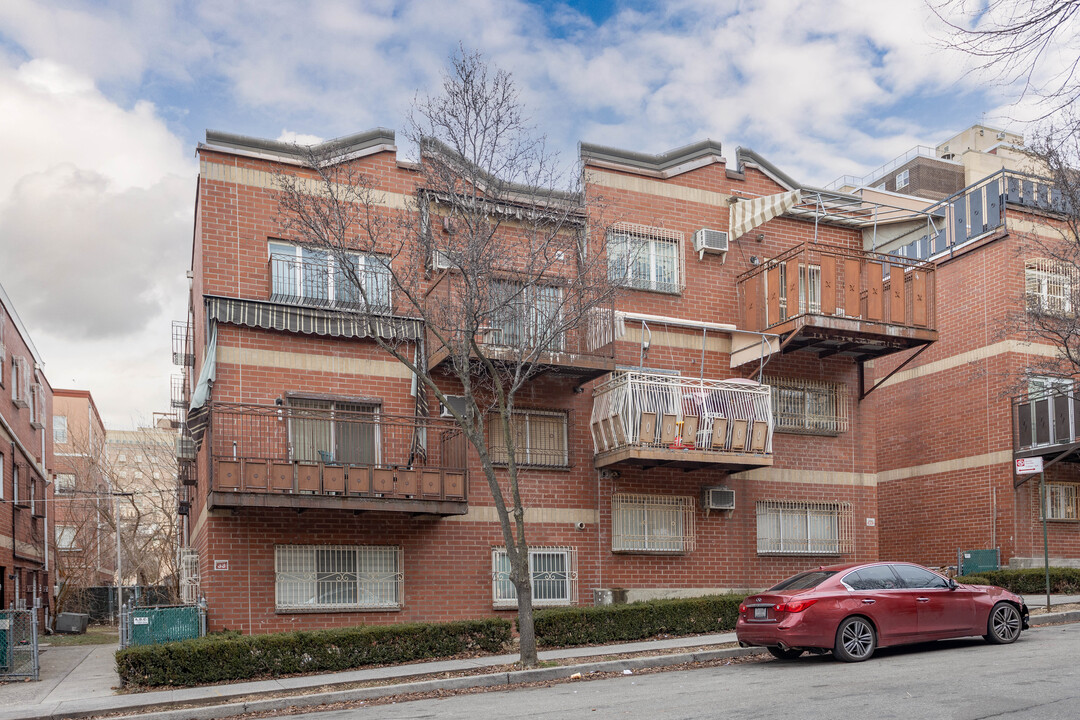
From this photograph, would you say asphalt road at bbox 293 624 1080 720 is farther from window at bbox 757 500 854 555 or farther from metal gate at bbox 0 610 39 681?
window at bbox 757 500 854 555

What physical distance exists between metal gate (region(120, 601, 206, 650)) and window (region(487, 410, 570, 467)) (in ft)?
20.3

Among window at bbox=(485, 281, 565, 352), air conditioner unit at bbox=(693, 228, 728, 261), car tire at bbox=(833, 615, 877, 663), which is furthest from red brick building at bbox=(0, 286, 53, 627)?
car tire at bbox=(833, 615, 877, 663)

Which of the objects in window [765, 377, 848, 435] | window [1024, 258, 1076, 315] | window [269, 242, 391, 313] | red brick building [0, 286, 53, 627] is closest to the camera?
window [269, 242, 391, 313]

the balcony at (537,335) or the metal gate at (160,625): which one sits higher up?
the balcony at (537,335)

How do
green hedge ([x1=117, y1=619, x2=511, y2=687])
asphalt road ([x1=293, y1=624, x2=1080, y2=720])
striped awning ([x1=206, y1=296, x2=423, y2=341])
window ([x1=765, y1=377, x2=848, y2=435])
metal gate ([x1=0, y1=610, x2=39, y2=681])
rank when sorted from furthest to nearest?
window ([x1=765, y1=377, x2=848, y2=435])
striped awning ([x1=206, y1=296, x2=423, y2=341])
metal gate ([x1=0, y1=610, x2=39, y2=681])
green hedge ([x1=117, y1=619, x2=511, y2=687])
asphalt road ([x1=293, y1=624, x2=1080, y2=720])

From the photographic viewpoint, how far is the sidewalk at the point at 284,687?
497 inches

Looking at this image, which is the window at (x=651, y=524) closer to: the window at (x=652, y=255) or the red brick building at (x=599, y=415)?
the red brick building at (x=599, y=415)

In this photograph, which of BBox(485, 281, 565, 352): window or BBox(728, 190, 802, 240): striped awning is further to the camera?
BBox(728, 190, 802, 240): striped awning

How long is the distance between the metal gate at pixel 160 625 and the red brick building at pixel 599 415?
62 cm

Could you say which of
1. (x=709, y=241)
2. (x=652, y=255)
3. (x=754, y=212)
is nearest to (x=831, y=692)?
(x=652, y=255)

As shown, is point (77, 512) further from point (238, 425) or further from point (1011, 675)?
point (1011, 675)

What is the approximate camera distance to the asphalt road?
959cm

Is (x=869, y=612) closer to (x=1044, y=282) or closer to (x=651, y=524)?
(x=651, y=524)

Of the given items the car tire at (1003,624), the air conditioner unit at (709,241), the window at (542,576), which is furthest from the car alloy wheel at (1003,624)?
the air conditioner unit at (709,241)
